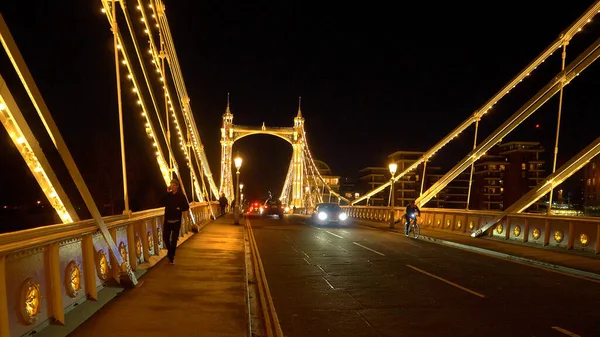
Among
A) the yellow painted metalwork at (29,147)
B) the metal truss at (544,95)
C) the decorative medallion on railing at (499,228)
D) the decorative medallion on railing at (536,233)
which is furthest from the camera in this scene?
the decorative medallion on railing at (499,228)

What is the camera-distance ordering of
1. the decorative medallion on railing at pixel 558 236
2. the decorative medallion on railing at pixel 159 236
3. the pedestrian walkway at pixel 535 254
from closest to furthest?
the pedestrian walkway at pixel 535 254
the decorative medallion on railing at pixel 159 236
the decorative medallion on railing at pixel 558 236

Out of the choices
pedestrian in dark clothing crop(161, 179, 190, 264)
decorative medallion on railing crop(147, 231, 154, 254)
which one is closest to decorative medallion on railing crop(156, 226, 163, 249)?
decorative medallion on railing crop(147, 231, 154, 254)

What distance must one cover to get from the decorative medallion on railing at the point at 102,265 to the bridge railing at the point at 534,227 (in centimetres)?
1285

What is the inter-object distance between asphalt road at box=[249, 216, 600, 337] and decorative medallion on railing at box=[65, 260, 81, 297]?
2.73 metres

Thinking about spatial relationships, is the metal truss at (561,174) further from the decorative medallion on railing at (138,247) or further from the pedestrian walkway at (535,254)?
the decorative medallion on railing at (138,247)

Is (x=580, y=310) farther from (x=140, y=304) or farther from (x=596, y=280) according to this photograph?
(x=140, y=304)

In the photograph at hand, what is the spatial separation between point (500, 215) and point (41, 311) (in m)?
17.7

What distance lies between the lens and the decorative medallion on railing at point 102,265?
27.0 feet

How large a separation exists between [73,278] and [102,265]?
1.43 m

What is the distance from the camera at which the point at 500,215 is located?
67.5 feet

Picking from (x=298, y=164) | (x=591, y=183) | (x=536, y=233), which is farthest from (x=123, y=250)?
(x=591, y=183)

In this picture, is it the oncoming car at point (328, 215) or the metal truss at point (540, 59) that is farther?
the oncoming car at point (328, 215)

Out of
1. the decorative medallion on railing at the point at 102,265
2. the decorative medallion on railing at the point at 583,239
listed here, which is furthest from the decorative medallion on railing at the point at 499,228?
the decorative medallion on railing at the point at 102,265

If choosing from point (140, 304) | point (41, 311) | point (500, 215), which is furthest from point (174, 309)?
point (500, 215)
